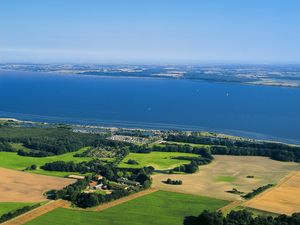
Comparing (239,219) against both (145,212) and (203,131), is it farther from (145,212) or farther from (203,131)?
(203,131)

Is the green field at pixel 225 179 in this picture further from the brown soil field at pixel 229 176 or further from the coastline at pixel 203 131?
the coastline at pixel 203 131

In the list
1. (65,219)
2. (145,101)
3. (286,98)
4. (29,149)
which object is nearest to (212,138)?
(29,149)

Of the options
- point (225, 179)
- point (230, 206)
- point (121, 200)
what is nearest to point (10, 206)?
point (121, 200)

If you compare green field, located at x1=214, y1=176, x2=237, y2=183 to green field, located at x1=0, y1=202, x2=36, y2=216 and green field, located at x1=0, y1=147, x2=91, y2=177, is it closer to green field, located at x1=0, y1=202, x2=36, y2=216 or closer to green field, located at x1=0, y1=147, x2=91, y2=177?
green field, located at x1=0, y1=147, x2=91, y2=177

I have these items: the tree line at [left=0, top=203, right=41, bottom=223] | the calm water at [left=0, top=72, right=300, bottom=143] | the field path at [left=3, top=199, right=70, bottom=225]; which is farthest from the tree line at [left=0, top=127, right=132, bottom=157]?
the tree line at [left=0, top=203, right=41, bottom=223]

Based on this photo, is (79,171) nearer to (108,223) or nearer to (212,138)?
(108,223)

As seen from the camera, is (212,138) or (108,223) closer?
(108,223)
